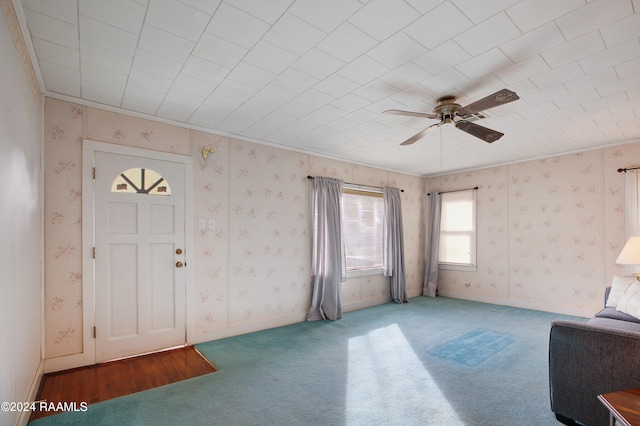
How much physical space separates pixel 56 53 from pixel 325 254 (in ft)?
11.3

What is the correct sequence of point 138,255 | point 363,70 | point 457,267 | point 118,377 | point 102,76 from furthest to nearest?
point 457,267, point 138,255, point 118,377, point 102,76, point 363,70

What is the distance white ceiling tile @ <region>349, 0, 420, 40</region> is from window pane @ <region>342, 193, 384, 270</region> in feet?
10.7

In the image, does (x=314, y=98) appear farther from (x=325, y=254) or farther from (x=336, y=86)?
(x=325, y=254)

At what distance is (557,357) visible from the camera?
6.70 feet

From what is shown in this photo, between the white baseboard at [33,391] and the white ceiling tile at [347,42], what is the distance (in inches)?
116

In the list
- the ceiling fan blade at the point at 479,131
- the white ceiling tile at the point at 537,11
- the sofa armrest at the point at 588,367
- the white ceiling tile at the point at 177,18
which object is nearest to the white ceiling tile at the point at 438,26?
the white ceiling tile at the point at 537,11

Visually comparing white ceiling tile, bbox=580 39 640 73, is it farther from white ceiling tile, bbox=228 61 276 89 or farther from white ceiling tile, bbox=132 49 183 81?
white ceiling tile, bbox=132 49 183 81

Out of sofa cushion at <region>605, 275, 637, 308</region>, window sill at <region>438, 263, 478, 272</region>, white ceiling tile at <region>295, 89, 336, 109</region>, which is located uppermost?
white ceiling tile at <region>295, 89, 336, 109</region>

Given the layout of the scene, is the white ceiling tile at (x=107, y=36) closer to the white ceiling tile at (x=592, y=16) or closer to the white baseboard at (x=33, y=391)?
the white baseboard at (x=33, y=391)

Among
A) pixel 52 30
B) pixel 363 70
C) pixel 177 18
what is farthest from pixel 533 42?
pixel 52 30

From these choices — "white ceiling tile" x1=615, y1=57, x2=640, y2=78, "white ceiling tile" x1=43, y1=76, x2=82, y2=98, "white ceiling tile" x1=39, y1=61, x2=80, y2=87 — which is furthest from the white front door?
"white ceiling tile" x1=615, y1=57, x2=640, y2=78

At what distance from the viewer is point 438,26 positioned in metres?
1.83

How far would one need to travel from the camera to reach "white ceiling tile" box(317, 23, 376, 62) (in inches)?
74.1

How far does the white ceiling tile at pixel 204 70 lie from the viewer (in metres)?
2.23
